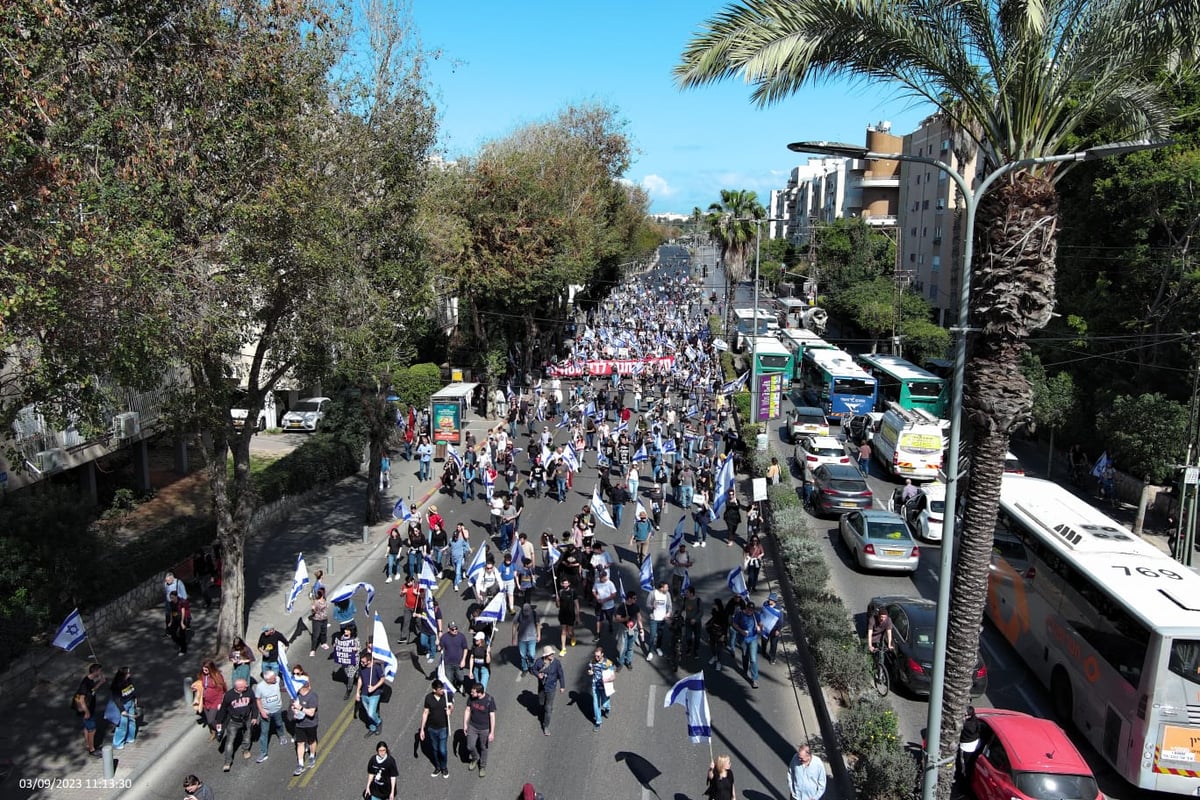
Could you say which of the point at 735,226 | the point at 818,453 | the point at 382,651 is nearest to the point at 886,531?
the point at 818,453

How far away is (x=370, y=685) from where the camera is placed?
12359 mm

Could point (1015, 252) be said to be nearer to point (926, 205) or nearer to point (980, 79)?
point (980, 79)

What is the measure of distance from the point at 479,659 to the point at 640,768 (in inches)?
114

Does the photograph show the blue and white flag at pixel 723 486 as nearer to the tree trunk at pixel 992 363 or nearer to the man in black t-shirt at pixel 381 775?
the tree trunk at pixel 992 363

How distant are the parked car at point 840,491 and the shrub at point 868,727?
487 inches

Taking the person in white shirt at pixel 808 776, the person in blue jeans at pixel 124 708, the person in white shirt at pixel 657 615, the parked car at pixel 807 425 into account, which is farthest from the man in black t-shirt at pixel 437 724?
the parked car at pixel 807 425

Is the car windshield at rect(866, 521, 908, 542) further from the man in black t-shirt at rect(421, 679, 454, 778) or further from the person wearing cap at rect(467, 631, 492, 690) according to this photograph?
the man in black t-shirt at rect(421, 679, 454, 778)

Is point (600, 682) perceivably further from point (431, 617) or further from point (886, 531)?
point (886, 531)

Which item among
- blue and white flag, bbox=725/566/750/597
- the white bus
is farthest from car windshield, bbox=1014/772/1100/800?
blue and white flag, bbox=725/566/750/597

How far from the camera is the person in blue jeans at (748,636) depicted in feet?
47.8

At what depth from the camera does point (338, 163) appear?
59.1 feet

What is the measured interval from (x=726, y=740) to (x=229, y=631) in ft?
28.8

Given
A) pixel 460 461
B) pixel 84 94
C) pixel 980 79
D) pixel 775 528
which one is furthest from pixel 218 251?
pixel 460 461

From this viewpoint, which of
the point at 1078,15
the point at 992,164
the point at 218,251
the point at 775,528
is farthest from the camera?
the point at 775,528
